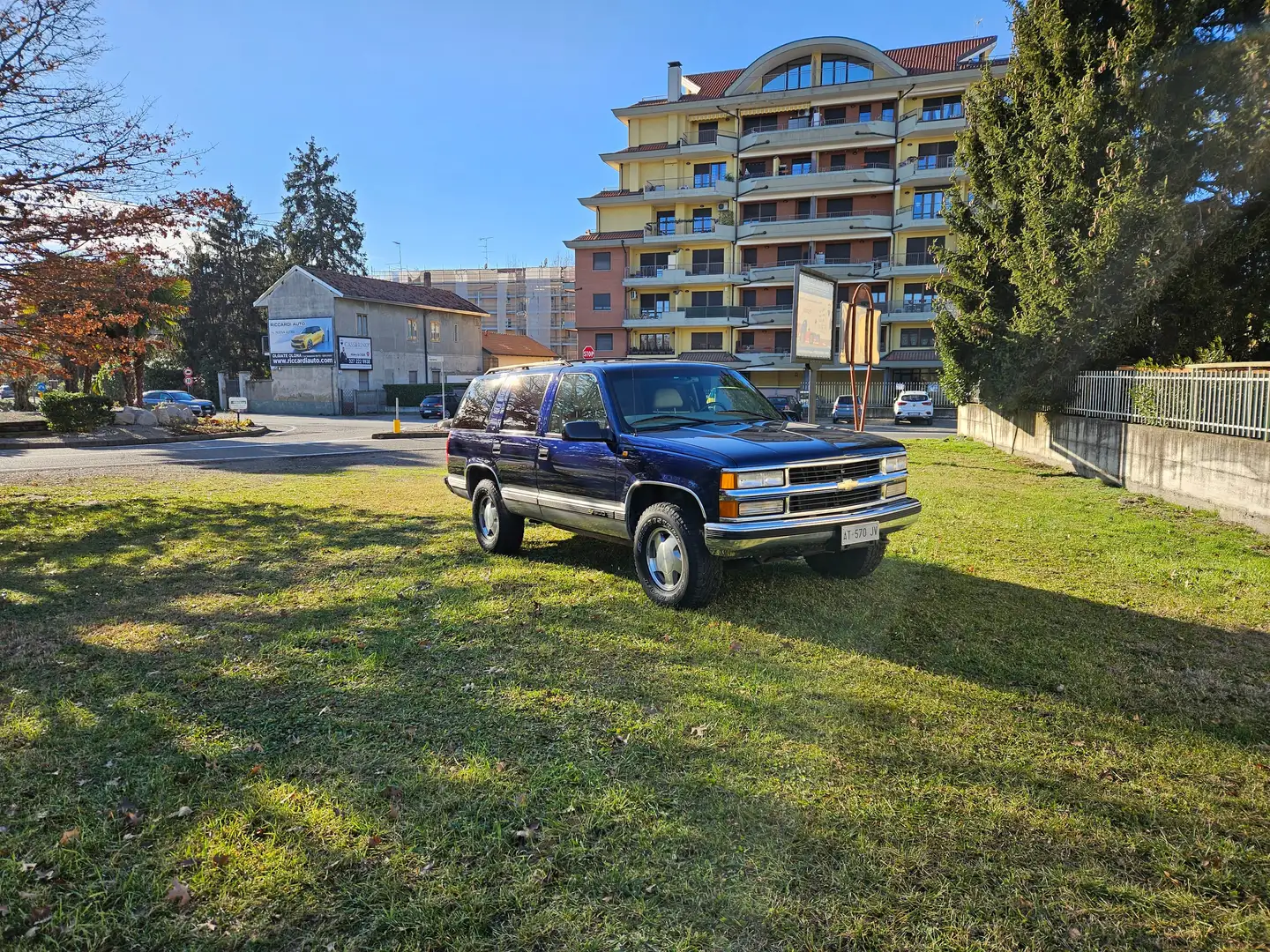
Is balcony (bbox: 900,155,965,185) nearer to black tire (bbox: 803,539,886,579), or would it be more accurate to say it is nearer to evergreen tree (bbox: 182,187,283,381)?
black tire (bbox: 803,539,886,579)

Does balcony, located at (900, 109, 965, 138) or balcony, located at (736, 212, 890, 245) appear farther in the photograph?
balcony, located at (736, 212, 890, 245)

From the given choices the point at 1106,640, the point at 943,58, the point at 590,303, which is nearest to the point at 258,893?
the point at 1106,640

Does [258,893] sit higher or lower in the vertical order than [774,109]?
lower

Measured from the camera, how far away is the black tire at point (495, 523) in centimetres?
801

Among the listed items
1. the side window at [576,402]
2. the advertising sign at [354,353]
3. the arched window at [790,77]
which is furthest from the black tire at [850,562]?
the arched window at [790,77]

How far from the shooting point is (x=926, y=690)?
4.48 meters

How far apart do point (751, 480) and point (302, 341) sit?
51555 mm

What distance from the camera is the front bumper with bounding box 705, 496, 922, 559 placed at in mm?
5371

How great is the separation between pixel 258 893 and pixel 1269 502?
10.7m

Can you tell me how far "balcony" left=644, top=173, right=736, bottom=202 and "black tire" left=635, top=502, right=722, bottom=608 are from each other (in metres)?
48.7

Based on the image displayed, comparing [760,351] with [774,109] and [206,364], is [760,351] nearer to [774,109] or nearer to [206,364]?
[774,109]

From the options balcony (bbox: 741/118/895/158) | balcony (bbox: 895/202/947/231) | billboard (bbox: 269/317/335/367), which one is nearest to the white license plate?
balcony (bbox: 895/202/947/231)

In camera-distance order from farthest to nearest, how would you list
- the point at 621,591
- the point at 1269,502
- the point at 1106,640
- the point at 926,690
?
the point at 1269,502, the point at 621,591, the point at 1106,640, the point at 926,690

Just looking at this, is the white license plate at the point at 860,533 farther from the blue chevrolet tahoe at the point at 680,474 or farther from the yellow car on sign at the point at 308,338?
the yellow car on sign at the point at 308,338
